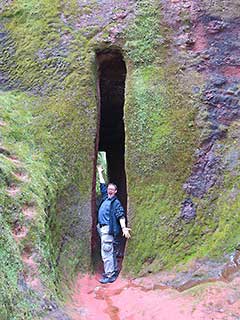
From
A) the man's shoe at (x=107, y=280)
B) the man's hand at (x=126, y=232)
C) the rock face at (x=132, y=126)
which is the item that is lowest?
the man's shoe at (x=107, y=280)

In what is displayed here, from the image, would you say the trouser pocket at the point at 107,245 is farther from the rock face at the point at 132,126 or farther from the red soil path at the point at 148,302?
the red soil path at the point at 148,302

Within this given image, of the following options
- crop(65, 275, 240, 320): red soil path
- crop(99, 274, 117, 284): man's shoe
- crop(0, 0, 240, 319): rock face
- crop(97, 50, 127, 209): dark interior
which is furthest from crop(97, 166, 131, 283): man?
crop(97, 50, 127, 209): dark interior

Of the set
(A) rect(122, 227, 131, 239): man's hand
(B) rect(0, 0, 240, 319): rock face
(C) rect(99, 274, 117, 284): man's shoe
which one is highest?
(B) rect(0, 0, 240, 319): rock face

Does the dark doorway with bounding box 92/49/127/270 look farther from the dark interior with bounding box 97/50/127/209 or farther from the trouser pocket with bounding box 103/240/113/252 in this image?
the trouser pocket with bounding box 103/240/113/252

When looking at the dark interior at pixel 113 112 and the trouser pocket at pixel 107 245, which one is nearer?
the trouser pocket at pixel 107 245

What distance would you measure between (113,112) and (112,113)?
8 centimetres

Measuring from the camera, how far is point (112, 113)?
1562cm

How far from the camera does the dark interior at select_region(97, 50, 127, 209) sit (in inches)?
491

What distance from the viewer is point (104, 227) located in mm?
10375

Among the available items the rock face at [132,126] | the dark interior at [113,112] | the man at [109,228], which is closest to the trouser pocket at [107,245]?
the man at [109,228]

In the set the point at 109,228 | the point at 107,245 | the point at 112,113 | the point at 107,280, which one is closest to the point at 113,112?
the point at 112,113

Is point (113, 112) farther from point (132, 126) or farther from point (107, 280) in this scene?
point (107, 280)

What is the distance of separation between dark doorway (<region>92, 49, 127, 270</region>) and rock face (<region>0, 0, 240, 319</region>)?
34 cm

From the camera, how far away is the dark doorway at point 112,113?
40.1ft
